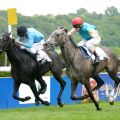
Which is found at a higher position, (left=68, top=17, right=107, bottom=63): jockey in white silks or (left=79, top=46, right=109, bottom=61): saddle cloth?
(left=68, top=17, right=107, bottom=63): jockey in white silks

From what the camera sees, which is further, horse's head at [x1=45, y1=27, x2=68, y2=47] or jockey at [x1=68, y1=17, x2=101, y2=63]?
jockey at [x1=68, y1=17, x2=101, y2=63]

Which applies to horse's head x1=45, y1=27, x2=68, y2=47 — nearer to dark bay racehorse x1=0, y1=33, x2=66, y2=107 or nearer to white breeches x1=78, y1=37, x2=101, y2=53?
white breeches x1=78, y1=37, x2=101, y2=53

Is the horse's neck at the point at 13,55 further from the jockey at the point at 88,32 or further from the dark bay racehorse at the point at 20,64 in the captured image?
the jockey at the point at 88,32

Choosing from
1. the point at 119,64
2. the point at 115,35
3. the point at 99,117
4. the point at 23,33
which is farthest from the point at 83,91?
the point at 115,35

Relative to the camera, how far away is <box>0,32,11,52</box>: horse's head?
12.0 m

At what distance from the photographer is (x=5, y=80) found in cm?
1464

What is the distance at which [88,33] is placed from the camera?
12.7 meters

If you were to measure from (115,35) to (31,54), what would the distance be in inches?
2426

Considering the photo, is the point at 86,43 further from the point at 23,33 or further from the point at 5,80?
the point at 5,80

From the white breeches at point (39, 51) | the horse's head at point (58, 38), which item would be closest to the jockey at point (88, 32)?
the horse's head at point (58, 38)

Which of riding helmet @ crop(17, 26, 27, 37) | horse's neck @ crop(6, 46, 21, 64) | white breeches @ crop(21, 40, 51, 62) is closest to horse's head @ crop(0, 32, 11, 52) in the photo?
horse's neck @ crop(6, 46, 21, 64)

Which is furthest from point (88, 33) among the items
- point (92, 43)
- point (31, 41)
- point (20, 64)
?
point (20, 64)

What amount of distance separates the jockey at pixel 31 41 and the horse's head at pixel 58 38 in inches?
30.1

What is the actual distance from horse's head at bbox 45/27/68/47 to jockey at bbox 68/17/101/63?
241mm
